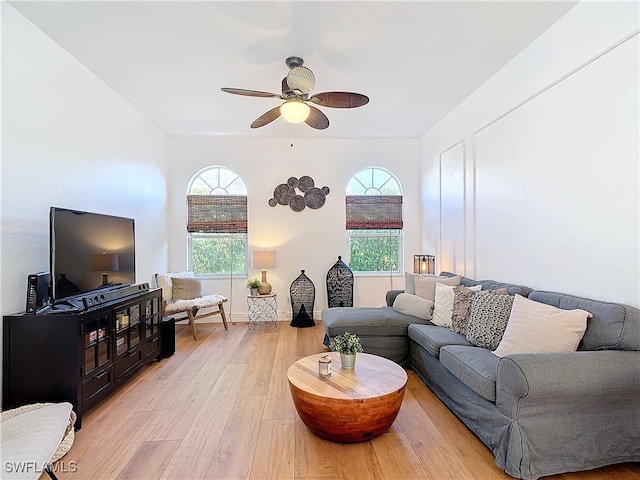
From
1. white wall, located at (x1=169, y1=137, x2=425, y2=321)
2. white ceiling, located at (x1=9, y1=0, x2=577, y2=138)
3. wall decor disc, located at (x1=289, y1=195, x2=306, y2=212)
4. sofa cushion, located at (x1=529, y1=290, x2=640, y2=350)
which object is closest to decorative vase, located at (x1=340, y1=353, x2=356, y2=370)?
sofa cushion, located at (x1=529, y1=290, x2=640, y2=350)

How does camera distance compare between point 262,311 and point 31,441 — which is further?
point 262,311

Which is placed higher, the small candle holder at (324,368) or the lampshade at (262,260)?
the lampshade at (262,260)

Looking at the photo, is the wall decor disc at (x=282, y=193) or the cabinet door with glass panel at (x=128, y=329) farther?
the wall decor disc at (x=282, y=193)

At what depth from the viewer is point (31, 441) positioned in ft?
Result: 5.24

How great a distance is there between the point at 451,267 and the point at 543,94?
7.42 feet

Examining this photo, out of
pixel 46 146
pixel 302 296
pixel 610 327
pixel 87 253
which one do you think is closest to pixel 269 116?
pixel 46 146

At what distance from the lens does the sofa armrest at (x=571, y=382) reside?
5.72 feet

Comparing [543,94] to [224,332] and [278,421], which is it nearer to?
[278,421]

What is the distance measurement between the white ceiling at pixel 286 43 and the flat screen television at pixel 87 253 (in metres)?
1.41

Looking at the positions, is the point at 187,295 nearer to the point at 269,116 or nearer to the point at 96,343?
the point at 96,343

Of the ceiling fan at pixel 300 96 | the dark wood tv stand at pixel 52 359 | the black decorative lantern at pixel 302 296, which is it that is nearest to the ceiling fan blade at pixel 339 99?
the ceiling fan at pixel 300 96

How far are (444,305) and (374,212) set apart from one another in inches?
97.9

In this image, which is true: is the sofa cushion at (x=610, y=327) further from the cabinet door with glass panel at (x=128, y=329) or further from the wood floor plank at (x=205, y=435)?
the cabinet door with glass panel at (x=128, y=329)

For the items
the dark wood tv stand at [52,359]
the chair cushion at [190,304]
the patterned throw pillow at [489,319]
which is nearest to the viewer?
the dark wood tv stand at [52,359]
